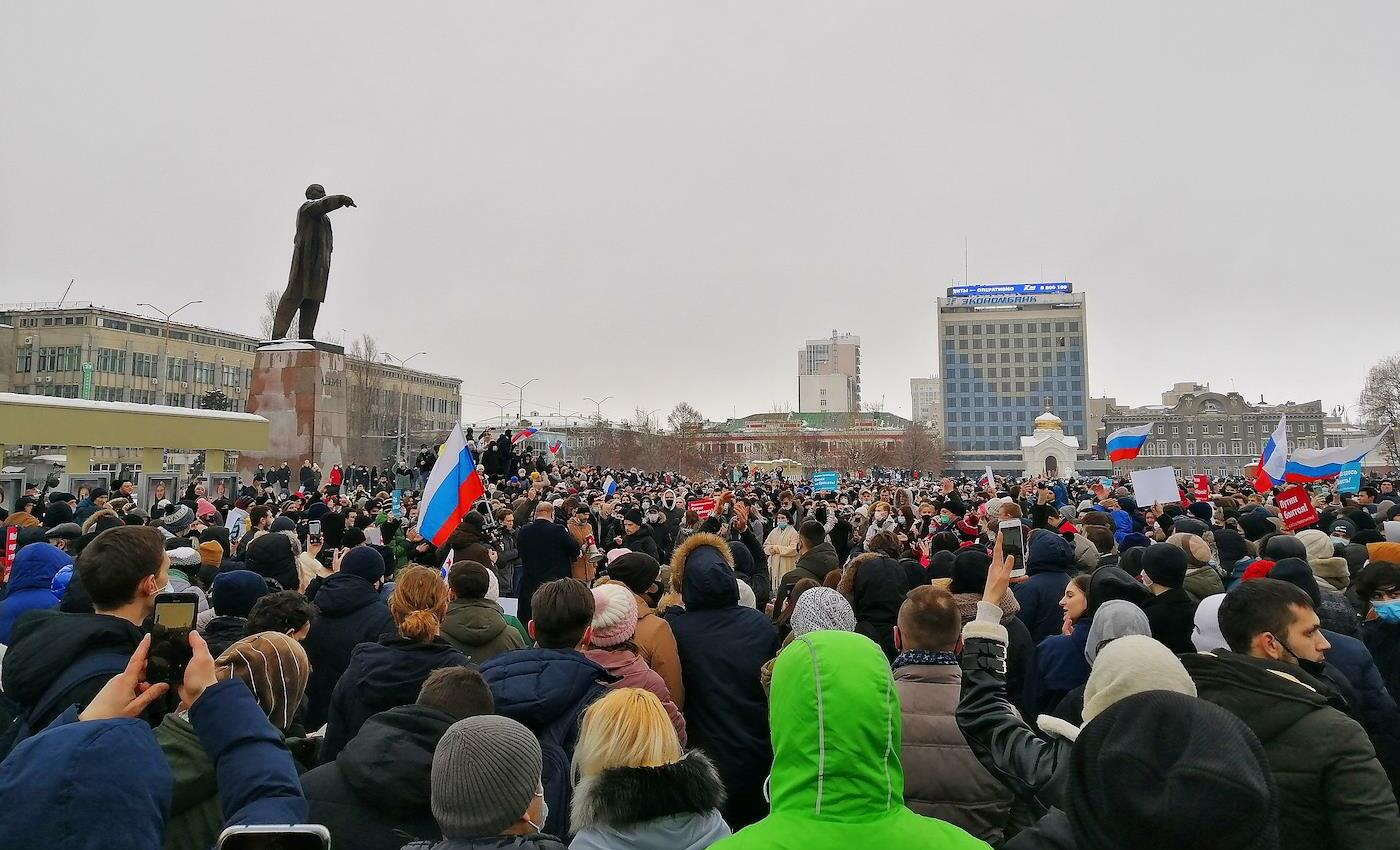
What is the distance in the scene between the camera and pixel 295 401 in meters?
23.2

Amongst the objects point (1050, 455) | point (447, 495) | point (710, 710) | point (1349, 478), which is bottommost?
point (710, 710)

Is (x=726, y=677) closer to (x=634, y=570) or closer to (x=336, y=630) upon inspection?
(x=634, y=570)

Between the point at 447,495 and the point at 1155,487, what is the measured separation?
9.94 metres

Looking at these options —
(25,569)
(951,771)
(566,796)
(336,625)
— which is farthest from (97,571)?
(951,771)

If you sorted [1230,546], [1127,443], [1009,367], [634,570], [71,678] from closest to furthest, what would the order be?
[71,678]
[634,570]
[1230,546]
[1127,443]
[1009,367]

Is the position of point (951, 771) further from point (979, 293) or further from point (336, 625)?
point (979, 293)

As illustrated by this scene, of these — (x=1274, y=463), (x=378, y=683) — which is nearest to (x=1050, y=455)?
(x=1274, y=463)

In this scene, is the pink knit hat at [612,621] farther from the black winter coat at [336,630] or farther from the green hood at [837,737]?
the green hood at [837,737]

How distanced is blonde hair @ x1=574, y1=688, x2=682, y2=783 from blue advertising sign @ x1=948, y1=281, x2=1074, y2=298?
14809cm

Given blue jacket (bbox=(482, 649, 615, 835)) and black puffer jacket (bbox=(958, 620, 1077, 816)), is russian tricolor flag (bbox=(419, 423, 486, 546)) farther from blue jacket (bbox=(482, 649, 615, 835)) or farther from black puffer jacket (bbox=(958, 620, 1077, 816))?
black puffer jacket (bbox=(958, 620, 1077, 816))

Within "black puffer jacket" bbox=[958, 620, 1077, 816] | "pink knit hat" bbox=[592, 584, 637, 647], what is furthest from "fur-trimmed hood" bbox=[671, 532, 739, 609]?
"black puffer jacket" bbox=[958, 620, 1077, 816]

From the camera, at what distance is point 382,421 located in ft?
242

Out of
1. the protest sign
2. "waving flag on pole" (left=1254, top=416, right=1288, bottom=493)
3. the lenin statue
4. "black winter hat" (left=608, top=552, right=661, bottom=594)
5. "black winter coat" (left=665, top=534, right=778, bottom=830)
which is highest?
the lenin statue

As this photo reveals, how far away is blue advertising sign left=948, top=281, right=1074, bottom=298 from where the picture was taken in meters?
142
